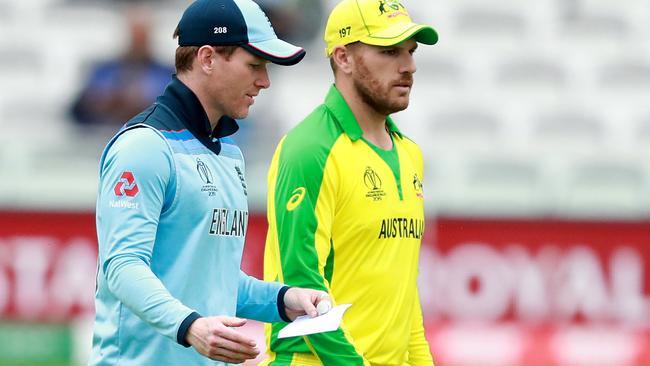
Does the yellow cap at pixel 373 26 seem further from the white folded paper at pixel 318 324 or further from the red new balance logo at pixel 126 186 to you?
the red new balance logo at pixel 126 186

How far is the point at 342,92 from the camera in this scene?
4.88m

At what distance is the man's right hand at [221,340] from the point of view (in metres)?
3.20

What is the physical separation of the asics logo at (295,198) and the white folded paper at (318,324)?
692mm

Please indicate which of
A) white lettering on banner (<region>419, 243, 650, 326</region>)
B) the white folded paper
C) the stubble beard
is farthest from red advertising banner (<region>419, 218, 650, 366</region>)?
the white folded paper

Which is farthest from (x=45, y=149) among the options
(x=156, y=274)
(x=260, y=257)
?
(x=156, y=274)

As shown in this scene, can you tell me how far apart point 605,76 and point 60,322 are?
524cm

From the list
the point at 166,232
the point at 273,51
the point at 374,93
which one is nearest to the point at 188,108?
the point at 273,51

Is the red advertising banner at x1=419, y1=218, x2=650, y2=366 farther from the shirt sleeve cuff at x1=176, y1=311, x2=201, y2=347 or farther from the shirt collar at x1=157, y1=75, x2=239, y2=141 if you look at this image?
the shirt sleeve cuff at x1=176, y1=311, x2=201, y2=347

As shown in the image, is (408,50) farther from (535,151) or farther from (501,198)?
(535,151)

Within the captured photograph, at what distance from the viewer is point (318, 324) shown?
3.72 meters

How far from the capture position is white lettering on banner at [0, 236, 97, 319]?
9.43m

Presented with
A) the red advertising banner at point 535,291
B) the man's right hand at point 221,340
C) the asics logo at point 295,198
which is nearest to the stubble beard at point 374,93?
the asics logo at point 295,198

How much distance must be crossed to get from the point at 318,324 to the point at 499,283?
6.01 m

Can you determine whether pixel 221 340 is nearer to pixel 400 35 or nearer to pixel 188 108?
pixel 188 108
